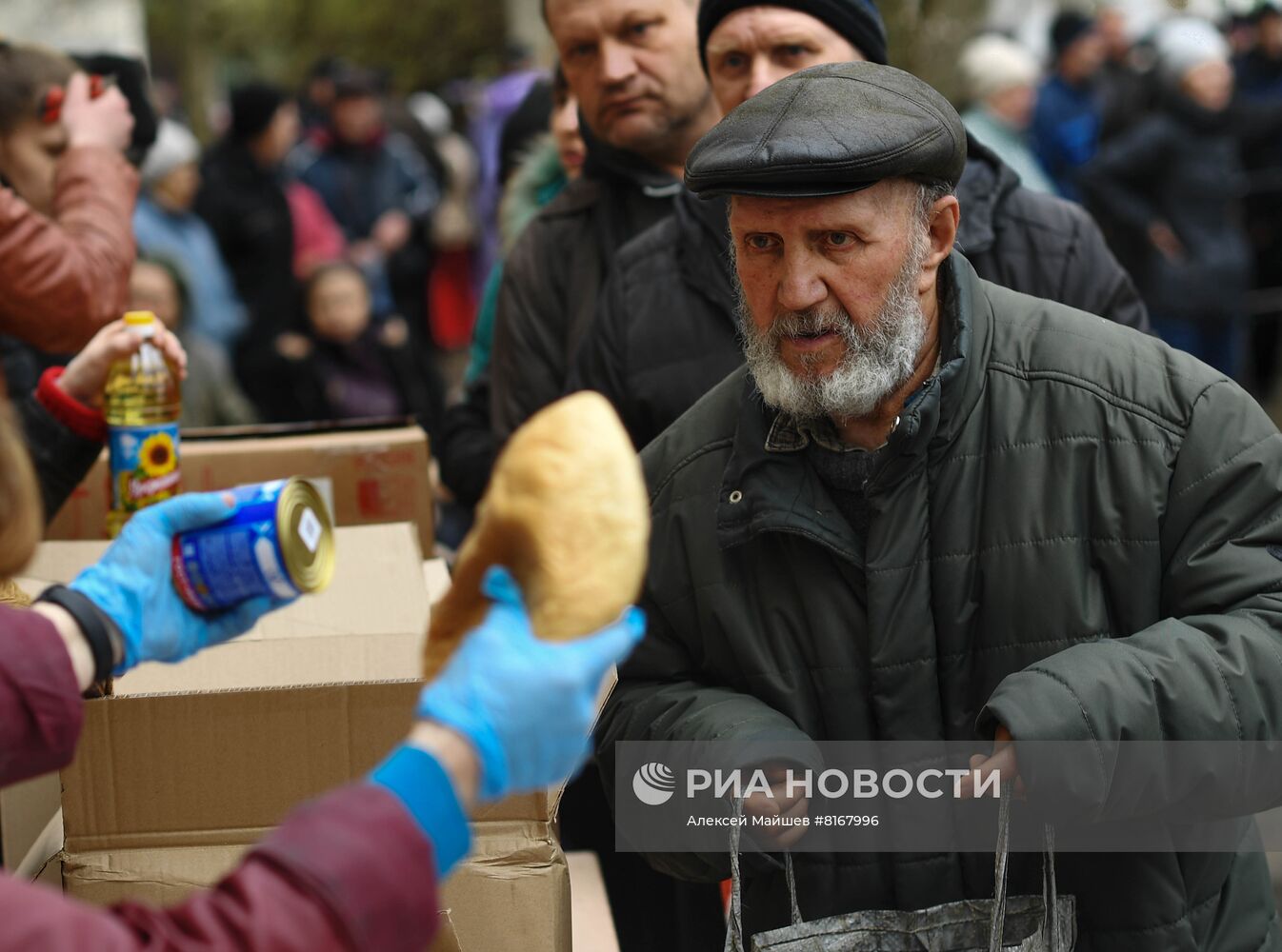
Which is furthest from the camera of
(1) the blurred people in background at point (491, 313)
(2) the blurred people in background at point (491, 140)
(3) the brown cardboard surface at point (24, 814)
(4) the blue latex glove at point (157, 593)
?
(2) the blurred people in background at point (491, 140)

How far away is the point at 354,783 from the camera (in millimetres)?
1520

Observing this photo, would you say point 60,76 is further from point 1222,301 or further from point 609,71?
point 1222,301

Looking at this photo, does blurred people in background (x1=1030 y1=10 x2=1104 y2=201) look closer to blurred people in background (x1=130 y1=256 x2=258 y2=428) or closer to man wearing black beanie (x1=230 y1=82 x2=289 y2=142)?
man wearing black beanie (x1=230 y1=82 x2=289 y2=142)

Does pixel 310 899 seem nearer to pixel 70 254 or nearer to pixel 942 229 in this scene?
pixel 942 229

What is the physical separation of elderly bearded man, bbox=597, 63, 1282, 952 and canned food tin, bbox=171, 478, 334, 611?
0.64 m

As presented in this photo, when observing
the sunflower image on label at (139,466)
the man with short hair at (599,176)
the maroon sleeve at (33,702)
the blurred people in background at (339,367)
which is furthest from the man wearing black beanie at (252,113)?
the maroon sleeve at (33,702)

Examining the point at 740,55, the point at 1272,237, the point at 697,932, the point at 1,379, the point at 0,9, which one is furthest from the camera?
the point at 1272,237

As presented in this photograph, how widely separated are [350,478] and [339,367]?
385cm

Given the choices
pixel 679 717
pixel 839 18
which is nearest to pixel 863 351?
pixel 679 717

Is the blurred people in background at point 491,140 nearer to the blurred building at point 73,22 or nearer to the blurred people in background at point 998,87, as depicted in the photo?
the blurred building at point 73,22

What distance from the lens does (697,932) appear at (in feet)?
9.25

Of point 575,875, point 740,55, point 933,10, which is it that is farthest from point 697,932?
point 933,10

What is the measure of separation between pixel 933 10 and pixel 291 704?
473 cm

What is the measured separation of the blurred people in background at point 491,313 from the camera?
3.94m
